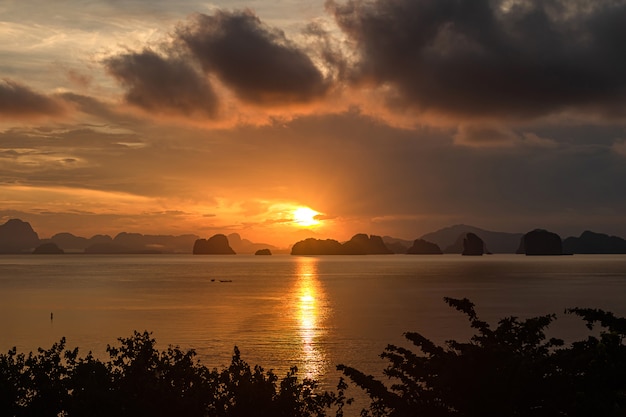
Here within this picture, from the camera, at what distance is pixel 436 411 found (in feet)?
79.0

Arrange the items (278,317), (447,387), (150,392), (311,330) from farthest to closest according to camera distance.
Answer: (278,317) → (311,330) → (447,387) → (150,392)

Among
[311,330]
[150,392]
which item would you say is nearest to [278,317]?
[311,330]

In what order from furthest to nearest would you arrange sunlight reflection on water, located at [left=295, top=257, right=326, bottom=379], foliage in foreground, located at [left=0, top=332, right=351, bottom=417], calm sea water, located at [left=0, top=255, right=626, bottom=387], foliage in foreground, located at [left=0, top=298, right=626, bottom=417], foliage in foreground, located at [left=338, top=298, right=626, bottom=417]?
calm sea water, located at [left=0, top=255, right=626, bottom=387] → sunlight reflection on water, located at [left=295, top=257, right=326, bottom=379] → foliage in foreground, located at [left=0, top=332, right=351, bottom=417] → foliage in foreground, located at [left=0, top=298, right=626, bottom=417] → foliage in foreground, located at [left=338, top=298, right=626, bottom=417]

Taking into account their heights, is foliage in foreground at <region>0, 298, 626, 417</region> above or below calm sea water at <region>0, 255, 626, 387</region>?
above

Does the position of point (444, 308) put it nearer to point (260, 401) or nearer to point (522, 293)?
point (522, 293)

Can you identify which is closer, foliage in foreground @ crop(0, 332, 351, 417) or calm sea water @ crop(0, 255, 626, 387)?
foliage in foreground @ crop(0, 332, 351, 417)

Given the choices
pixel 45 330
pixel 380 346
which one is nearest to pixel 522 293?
pixel 380 346

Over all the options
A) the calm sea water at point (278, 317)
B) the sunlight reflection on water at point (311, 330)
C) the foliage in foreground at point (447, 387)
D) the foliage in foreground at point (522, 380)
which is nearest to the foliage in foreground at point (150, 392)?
the foliage in foreground at point (447, 387)

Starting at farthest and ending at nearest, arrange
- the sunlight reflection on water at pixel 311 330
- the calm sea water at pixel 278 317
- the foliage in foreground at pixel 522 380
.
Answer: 1. the calm sea water at pixel 278 317
2. the sunlight reflection on water at pixel 311 330
3. the foliage in foreground at pixel 522 380

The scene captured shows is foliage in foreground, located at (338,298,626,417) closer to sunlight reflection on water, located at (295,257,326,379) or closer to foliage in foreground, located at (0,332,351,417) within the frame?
foliage in foreground, located at (0,332,351,417)

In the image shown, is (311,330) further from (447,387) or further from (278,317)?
(447,387)

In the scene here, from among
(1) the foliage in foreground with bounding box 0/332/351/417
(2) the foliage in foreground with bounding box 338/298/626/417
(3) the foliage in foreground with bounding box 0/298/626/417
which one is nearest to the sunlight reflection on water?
(1) the foliage in foreground with bounding box 0/332/351/417

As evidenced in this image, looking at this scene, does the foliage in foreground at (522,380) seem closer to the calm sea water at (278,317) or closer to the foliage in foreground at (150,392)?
the foliage in foreground at (150,392)

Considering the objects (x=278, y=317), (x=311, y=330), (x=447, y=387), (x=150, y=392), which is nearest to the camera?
(x=150, y=392)
